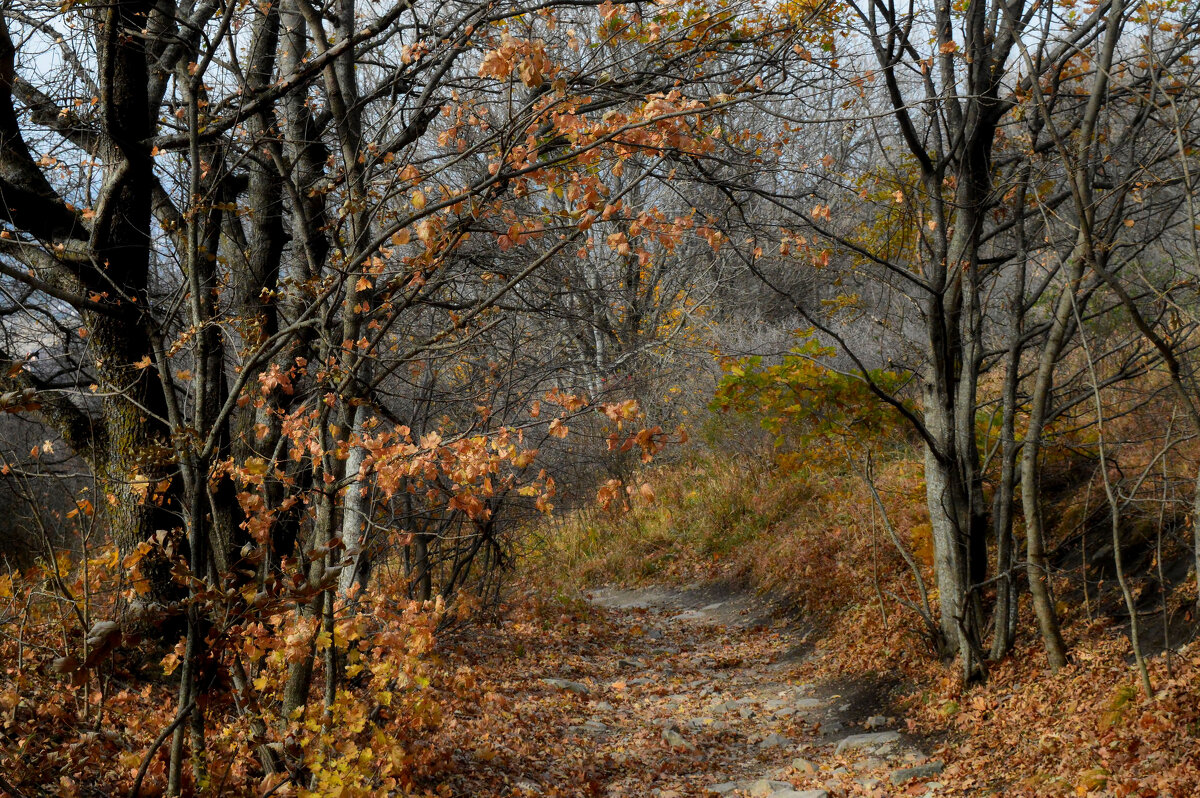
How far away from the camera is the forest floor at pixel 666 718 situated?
5.19 metres

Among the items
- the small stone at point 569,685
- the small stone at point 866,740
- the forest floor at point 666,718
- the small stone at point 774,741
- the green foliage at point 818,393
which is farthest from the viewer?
the green foliage at point 818,393

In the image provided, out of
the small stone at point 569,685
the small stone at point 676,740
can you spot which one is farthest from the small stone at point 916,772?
the small stone at point 569,685

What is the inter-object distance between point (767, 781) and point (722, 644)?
3.97 metres

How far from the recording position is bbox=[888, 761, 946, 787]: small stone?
189 inches

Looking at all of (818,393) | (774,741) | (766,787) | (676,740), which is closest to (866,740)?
(774,741)

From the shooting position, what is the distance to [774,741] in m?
6.09

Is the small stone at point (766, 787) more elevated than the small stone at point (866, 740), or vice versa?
the small stone at point (766, 787)

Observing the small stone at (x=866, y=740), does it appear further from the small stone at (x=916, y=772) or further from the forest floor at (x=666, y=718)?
the small stone at (x=916, y=772)

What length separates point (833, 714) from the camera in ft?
20.9

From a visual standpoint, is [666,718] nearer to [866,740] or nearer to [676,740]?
[676,740]

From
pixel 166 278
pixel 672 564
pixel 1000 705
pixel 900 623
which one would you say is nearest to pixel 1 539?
pixel 166 278

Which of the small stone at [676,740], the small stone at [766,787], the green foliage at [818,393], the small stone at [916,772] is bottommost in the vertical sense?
the small stone at [676,740]

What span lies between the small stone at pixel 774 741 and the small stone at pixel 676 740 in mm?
522

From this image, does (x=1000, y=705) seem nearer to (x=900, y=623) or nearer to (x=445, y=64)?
(x=900, y=623)
